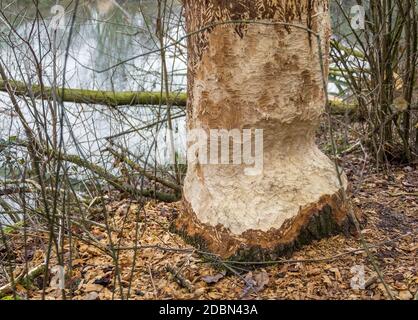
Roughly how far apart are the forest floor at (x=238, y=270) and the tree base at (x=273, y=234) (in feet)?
0.17

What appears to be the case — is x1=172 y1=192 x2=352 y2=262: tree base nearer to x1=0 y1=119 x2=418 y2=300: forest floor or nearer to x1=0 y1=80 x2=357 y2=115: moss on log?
x1=0 y1=119 x2=418 y2=300: forest floor

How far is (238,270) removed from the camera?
239cm

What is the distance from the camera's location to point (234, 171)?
2553 millimetres

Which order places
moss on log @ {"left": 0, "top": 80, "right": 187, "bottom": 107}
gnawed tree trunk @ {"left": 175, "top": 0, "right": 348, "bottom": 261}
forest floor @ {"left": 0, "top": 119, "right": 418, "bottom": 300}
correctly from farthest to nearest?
moss on log @ {"left": 0, "top": 80, "right": 187, "bottom": 107}, gnawed tree trunk @ {"left": 175, "top": 0, "right": 348, "bottom": 261}, forest floor @ {"left": 0, "top": 119, "right": 418, "bottom": 300}

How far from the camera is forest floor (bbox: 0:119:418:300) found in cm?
225

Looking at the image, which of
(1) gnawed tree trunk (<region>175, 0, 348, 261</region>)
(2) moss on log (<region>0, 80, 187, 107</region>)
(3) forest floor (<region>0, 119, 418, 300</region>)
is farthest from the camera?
(2) moss on log (<region>0, 80, 187, 107</region>)

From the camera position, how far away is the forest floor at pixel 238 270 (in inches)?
88.6

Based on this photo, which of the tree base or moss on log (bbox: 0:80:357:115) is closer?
the tree base

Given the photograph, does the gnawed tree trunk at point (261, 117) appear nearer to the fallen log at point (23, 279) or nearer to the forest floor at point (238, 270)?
the forest floor at point (238, 270)

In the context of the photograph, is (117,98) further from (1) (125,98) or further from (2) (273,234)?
(2) (273,234)

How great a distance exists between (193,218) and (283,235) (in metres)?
0.48

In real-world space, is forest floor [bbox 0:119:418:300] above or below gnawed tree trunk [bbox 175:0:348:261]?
below

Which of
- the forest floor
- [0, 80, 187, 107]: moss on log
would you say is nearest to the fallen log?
the forest floor
